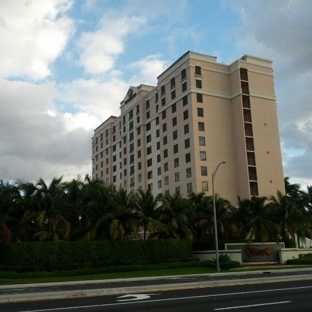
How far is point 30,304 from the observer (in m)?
15.8

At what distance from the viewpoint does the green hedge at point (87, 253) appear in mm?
35438

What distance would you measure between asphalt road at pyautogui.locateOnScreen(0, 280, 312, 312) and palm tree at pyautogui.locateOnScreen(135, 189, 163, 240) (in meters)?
23.3

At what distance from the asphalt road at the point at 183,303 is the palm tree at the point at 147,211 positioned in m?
23.3

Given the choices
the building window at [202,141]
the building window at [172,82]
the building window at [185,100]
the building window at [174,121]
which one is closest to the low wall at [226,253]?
the building window at [202,141]

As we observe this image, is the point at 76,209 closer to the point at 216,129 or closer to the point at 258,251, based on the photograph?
the point at 258,251

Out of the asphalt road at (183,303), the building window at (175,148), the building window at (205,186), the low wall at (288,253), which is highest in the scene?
the building window at (175,148)

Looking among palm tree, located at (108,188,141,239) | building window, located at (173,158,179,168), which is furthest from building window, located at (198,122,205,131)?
palm tree, located at (108,188,141,239)

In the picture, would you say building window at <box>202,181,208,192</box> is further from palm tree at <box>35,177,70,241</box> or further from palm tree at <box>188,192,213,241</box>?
palm tree at <box>35,177,70,241</box>

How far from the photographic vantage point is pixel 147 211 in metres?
42.9

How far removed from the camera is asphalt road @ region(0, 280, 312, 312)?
44.4 feet

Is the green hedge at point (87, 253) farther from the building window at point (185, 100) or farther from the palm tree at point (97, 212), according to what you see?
the building window at point (185, 100)

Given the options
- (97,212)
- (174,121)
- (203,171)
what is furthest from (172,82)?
(97,212)

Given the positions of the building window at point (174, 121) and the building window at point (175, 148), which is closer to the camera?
the building window at point (175, 148)

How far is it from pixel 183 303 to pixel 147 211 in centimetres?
2814
